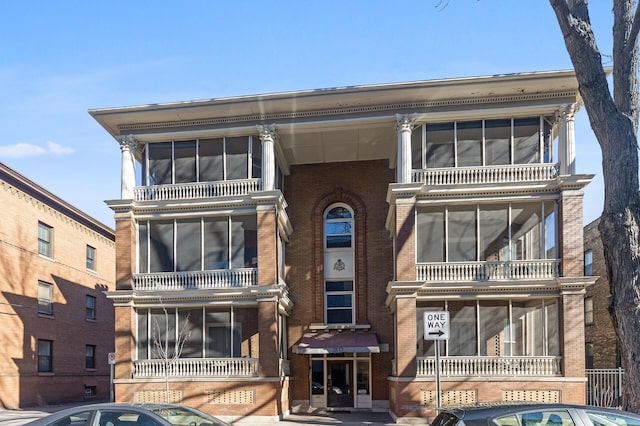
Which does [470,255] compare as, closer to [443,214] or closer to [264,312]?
[443,214]

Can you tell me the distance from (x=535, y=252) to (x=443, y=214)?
3.54 metres

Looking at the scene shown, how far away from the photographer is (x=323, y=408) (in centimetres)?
2139

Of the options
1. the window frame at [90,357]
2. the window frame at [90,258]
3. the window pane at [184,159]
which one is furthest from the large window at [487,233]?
the window frame at [90,258]

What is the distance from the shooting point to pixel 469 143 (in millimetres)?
19359

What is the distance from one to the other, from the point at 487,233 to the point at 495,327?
3.36 metres

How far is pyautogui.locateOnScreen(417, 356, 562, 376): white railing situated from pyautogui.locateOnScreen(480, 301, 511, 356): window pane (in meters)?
0.91

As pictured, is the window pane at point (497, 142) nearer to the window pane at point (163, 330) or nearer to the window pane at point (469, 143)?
the window pane at point (469, 143)

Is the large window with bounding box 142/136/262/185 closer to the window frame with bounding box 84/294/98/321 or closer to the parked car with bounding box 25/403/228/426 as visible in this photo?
the window frame with bounding box 84/294/98/321

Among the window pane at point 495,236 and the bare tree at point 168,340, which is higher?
the window pane at point 495,236

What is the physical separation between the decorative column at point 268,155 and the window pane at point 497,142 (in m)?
7.95

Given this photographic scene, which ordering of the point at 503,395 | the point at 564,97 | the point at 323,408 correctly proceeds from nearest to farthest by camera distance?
1. the point at 503,395
2. the point at 564,97
3. the point at 323,408

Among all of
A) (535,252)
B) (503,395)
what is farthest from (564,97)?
(503,395)

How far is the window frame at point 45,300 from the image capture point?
24.2m

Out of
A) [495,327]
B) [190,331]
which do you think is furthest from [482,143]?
[190,331]
